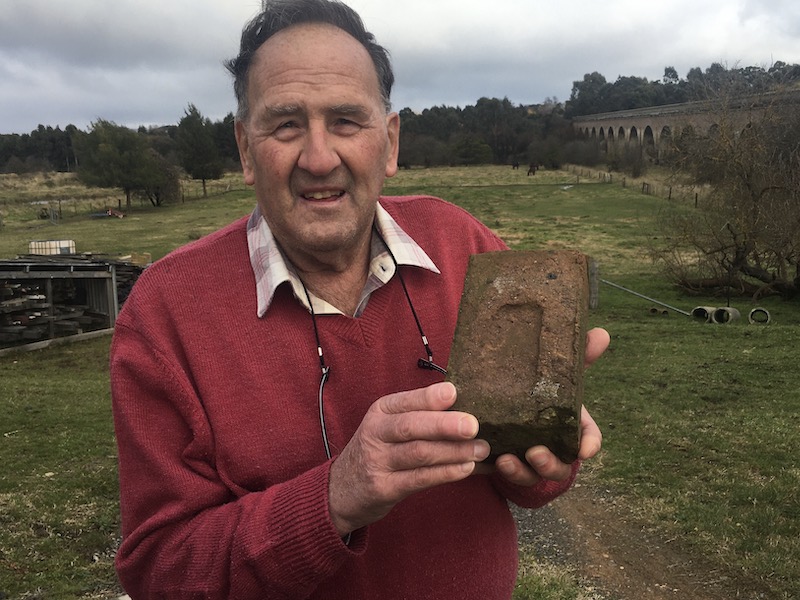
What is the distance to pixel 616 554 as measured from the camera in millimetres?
6035

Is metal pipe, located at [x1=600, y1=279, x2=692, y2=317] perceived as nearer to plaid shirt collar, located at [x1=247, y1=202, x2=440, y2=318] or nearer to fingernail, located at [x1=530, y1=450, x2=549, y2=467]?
plaid shirt collar, located at [x1=247, y1=202, x2=440, y2=318]

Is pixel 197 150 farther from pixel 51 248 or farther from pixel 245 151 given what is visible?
pixel 245 151

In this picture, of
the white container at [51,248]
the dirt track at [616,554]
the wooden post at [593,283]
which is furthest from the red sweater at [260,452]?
the white container at [51,248]

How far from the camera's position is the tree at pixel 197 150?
2224 inches

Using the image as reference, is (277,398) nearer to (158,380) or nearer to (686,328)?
(158,380)

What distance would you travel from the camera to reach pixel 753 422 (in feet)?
28.8

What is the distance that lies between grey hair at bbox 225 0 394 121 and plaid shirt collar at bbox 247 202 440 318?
39 cm

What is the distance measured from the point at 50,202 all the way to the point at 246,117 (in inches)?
2063

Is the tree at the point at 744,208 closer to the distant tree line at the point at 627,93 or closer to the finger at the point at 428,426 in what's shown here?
the distant tree line at the point at 627,93

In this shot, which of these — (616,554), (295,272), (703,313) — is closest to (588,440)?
(295,272)

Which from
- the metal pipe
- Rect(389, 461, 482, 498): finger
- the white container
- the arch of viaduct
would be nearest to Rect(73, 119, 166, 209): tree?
the white container

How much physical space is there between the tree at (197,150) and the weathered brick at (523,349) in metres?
57.5

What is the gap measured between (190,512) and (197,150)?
5901 cm

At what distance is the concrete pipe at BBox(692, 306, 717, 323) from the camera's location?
16.8 meters
